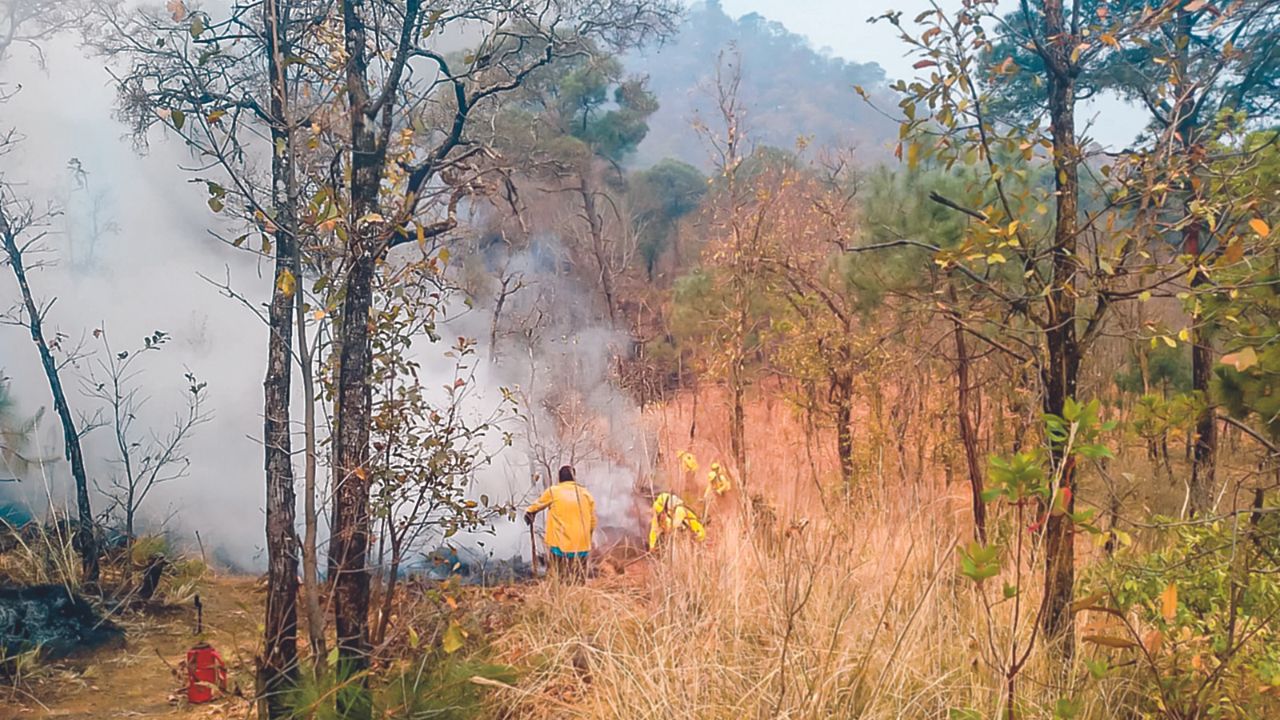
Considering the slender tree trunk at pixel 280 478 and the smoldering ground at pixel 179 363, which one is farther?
the smoldering ground at pixel 179 363

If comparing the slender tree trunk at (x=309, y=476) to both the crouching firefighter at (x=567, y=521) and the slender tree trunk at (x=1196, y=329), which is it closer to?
Answer: the crouching firefighter at (x=567, y=521)

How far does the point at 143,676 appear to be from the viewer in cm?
507

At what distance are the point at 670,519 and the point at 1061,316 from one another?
2.28 metres

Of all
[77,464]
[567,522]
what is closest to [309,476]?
[567,522]

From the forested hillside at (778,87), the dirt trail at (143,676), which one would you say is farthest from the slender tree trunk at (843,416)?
the forested hillside at (778,87)

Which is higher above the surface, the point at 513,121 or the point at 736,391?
the point at 513,121

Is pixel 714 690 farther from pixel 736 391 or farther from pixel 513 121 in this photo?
pixel 513 121

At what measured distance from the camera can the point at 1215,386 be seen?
2.45m

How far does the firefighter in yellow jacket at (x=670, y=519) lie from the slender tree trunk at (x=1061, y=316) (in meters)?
1.54

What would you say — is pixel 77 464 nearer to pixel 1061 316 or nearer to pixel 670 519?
pixel 670 519

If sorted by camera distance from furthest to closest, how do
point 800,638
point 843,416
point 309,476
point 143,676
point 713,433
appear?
point 713,433, point 843,416, point 143,676, point 309,476, point 800,638

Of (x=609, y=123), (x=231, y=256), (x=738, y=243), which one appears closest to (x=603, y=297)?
(x=609, y=123)

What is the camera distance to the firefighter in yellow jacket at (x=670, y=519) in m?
4.03

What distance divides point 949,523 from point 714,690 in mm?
2552
